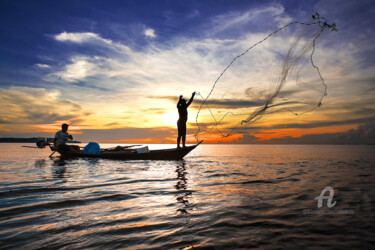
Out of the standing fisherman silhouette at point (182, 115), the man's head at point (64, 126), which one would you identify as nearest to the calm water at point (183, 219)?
the standing fisherman silhouette at point (182, 115)

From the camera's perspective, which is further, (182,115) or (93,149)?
(93,149)

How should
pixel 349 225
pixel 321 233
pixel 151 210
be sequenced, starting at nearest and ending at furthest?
pixel 321 233, pixel 349 225, pixel 151 210

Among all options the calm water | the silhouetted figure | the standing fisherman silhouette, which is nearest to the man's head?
the silhouetted figure

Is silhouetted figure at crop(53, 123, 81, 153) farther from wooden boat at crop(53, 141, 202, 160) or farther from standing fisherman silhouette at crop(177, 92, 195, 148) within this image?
standing fisherman silhouette at crop(177, 92, 195, 148)

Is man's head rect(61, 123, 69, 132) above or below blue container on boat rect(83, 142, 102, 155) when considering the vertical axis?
above

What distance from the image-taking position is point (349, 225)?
4809 millimetres

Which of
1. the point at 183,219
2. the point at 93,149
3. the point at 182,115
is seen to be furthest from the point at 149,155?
the point at 183,219

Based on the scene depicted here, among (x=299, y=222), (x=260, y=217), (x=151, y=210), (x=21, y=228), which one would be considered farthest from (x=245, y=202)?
(x=21, y=228)

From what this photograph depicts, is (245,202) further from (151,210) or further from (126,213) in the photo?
(126,213)

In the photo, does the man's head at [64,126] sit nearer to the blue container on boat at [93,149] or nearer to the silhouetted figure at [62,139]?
the silhouetted figure at [62,139]

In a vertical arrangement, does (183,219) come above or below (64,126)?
below

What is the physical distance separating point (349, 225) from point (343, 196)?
11.5 ft

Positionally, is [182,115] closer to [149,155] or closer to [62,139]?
[149,155]

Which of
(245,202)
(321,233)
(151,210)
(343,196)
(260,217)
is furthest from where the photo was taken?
(343,196)
